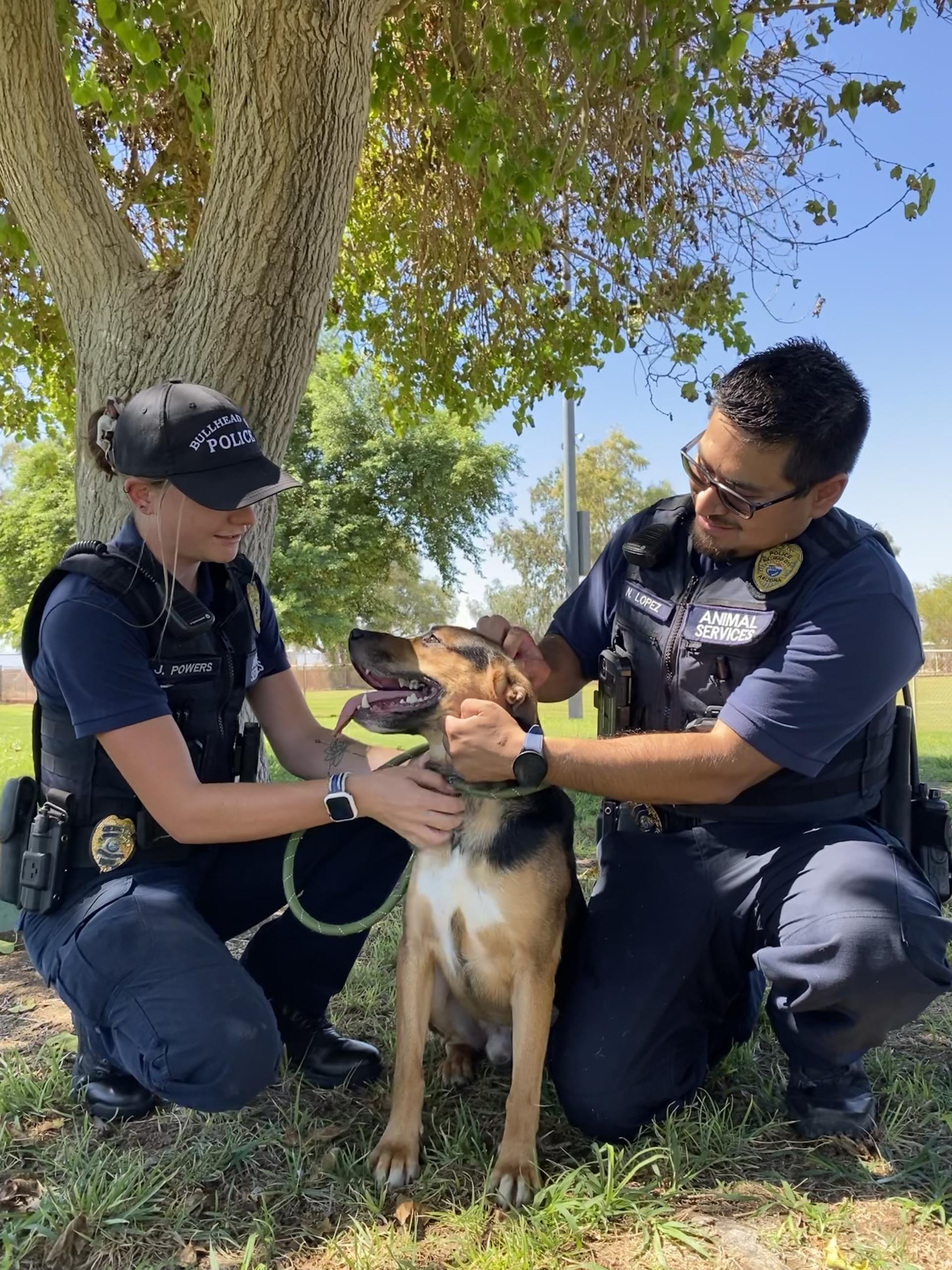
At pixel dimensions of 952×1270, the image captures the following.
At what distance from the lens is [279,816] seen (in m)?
2.66

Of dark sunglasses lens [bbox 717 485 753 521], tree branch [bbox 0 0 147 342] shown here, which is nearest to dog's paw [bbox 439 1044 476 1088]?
dark sunglasses lens [bbox 717 485 753 521]

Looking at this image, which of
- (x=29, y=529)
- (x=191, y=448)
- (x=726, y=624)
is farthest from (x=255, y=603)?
(x=29, y=529)

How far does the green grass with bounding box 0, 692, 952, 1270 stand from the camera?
212cm

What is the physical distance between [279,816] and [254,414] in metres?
2.37

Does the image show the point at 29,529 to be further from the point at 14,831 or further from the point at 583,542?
the point at 14,831

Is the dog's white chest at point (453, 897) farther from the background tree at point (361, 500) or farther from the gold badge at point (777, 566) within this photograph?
the background tree at point (361, 500)

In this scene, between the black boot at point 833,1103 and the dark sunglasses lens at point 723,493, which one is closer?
the black boot at point 833,1103

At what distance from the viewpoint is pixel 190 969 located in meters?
2.52

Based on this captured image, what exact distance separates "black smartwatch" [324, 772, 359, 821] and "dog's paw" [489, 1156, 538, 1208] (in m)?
1.02

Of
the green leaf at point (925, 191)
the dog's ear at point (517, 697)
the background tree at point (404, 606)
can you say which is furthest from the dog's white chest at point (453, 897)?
the background tree at point (404, 606)

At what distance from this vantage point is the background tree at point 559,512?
3919 centimetres

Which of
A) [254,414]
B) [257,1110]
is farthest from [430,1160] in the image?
[254,414]

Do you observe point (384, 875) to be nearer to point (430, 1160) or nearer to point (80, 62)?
point (430, 1160)

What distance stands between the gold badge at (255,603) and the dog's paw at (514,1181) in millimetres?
1921
